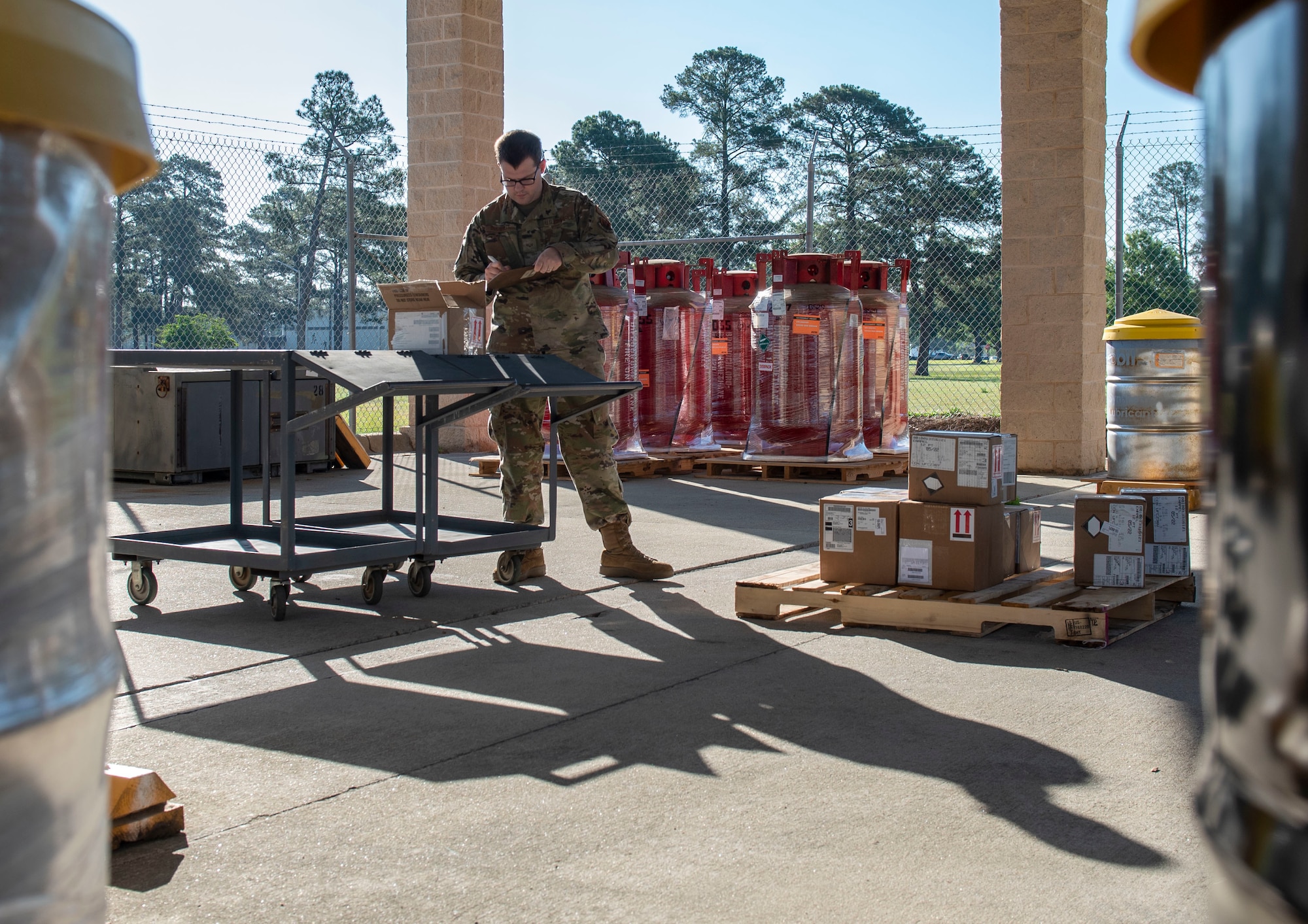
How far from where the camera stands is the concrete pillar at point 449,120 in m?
12.7

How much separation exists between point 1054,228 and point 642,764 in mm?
8832

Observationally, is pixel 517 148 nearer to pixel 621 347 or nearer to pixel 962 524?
pixel 962 524

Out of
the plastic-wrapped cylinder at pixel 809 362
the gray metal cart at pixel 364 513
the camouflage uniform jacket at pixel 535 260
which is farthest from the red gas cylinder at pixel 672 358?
the gray metal cart at pixel 364 513

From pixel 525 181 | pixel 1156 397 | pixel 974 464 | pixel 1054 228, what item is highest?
pixel 1054 228

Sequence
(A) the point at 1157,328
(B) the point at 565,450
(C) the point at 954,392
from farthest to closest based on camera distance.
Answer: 1. (C) the point at 954,392
2. (A) the point at 1157,328
3. (B) the point at 565,450

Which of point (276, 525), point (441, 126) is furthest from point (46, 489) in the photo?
point (441, 126)

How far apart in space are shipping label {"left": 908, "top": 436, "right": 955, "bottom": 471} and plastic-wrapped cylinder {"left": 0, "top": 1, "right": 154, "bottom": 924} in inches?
178

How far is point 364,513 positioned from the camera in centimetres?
641

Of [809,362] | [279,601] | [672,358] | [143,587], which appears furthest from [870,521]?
[672,358]

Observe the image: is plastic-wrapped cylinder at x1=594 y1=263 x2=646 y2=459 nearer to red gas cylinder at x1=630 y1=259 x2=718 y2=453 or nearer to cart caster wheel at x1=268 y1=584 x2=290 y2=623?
red gas cylinder at x1=630 y1=259 x2=718 y2=453

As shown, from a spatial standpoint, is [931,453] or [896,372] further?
[896,372]

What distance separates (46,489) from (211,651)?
4217mm

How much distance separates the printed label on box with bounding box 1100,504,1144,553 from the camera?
16.9ft

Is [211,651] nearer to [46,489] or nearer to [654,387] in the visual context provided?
[46,489]
